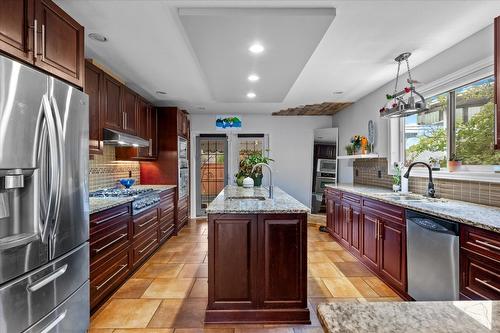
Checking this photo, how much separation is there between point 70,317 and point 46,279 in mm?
401

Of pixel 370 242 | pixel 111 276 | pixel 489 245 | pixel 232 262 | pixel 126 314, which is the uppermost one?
pixel 489 245

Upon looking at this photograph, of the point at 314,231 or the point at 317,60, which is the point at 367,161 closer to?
the point at 314,231

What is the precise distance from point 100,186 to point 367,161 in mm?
4204

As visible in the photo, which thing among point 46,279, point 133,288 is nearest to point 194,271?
point 133,288

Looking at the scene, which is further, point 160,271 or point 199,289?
point 160,271

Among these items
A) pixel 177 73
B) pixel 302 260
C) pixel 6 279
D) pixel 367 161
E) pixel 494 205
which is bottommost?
pixel 302 260

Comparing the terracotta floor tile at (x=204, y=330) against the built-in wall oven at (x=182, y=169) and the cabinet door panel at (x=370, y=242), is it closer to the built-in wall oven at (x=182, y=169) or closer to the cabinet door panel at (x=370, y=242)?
the cabinet door panel at (x=370, y=242)

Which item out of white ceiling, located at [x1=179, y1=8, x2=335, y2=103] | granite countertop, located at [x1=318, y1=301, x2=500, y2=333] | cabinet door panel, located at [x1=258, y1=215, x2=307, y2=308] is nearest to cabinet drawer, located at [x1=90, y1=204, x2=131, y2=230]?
cabinet door panel, located at [x1=258, y1=215, x2=307, y2=308]

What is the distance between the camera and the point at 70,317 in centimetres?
173

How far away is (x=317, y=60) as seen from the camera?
3023 mm

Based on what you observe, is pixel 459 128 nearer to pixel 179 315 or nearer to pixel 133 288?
pixel 179 315

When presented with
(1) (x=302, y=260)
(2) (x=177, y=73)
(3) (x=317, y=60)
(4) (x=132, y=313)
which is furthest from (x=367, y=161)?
(4) (x=132, y=313)

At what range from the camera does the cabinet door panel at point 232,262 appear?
2129 millimetres

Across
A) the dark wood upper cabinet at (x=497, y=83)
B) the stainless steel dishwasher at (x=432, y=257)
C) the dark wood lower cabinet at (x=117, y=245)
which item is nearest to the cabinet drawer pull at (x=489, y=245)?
the stainless steel dishwasher at (x=432, y=257)
